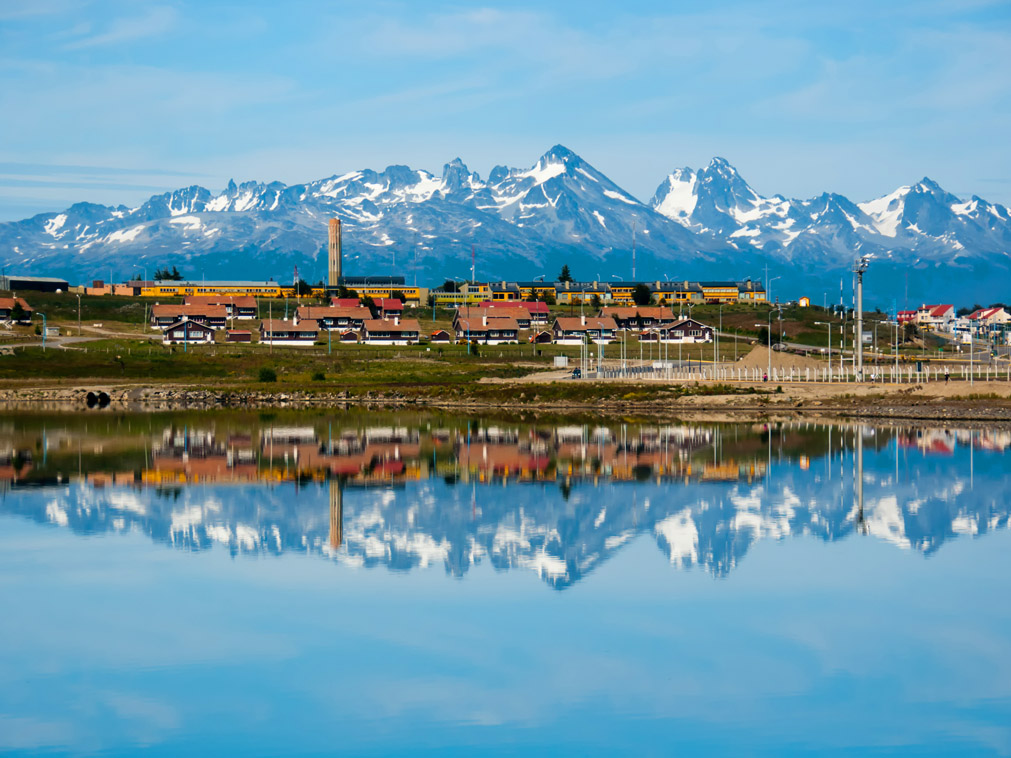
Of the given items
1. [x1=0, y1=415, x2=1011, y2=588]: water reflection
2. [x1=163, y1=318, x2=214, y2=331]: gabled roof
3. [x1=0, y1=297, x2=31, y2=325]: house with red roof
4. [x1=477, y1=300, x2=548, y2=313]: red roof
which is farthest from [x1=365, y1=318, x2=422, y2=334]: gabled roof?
[x1=0, y1=415, x2=1011, y2=588]: water reflection

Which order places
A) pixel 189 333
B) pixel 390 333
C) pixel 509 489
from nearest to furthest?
pixel 509 489 < pixel 189 333 < pixel 390 333

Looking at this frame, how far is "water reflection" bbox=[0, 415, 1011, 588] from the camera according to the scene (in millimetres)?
32562

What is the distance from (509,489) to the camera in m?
42.2

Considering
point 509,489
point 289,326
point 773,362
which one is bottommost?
point 509,489

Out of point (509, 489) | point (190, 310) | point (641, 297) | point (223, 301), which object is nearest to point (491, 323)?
point (190, 310)

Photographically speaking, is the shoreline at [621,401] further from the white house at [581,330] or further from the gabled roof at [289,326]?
the white house at [581,330]

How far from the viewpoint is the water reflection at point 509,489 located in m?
32.6

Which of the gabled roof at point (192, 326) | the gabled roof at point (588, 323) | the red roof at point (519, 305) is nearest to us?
the gabled roof at point (192, 326)

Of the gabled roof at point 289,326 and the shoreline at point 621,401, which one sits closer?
the shoreline at point 621,401

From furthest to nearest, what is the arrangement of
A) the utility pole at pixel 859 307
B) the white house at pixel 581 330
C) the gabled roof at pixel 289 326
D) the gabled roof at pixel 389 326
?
1. the white house at pixel 581 330
2. the gabled roof at pixel 389 326
3. the gabled roof at pixel 289 326
4. the utility pole at pixel 859 307

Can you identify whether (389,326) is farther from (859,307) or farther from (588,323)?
(859,307)

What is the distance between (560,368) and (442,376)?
13.3 m

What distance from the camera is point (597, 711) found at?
59.9 ft

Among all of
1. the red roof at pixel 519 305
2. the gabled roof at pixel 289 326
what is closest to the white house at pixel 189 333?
the gabled roof at pixel 289 326
